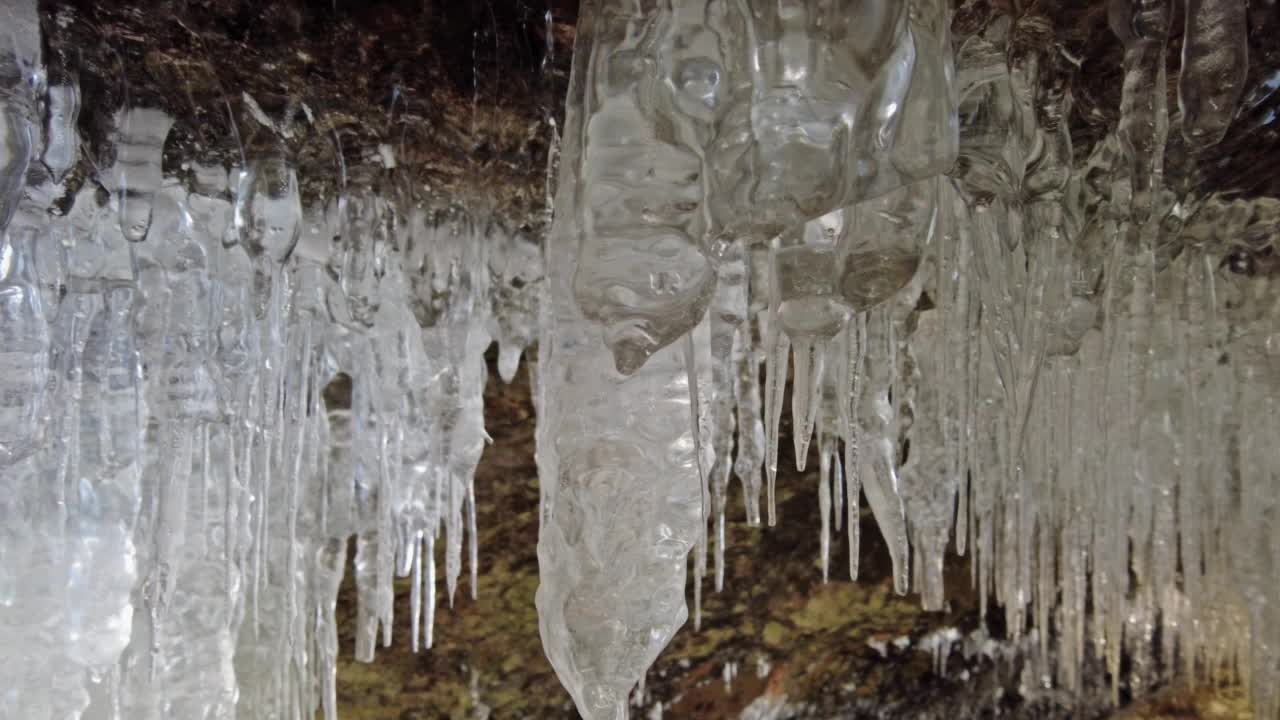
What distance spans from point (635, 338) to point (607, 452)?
0.21 m

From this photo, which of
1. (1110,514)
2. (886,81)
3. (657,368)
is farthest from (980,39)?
(1110,514)

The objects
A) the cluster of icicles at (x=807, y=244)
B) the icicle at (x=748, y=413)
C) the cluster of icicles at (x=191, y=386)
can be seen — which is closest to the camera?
the cluster of icicles at (x=807, y=244)

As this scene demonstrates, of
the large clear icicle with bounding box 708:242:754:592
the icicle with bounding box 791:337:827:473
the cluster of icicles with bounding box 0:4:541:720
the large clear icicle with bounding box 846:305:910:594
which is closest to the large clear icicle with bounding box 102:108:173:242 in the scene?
the cluster of icicles with bounding box 0:4:541:720

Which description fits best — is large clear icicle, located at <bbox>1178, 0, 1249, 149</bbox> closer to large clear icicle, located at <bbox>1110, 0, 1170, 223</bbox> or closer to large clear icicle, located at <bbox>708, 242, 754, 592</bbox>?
large clear icicle, located at <bbox>1110, 0, 1170, 223</bbox>

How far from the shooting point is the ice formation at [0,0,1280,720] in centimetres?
97

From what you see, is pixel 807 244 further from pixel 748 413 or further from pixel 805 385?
pixel 748 413

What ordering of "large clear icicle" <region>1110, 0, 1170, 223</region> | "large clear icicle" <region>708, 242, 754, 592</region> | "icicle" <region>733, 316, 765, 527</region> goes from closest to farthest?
"large clear icicle" <region>1110, 0, 1170, 223</region>, "large clear icicle" <region>708, 242, 754, 592</region>, "icicle" <region>733, 316, 765, 527</region>

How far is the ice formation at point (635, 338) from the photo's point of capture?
970 millimetres

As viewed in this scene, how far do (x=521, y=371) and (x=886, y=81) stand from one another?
6.27 ft

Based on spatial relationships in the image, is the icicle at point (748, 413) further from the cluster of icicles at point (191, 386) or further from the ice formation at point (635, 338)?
the cluster of icicles at point (191, 386)

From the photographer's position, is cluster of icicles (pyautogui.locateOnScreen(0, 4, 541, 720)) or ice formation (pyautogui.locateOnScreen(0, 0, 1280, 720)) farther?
cluster of icicles (pyautogui.locateOnScreen(0, 4, 541, 720))

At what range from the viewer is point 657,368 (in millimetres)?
1101

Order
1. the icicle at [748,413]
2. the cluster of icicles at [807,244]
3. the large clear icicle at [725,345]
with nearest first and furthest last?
the cluster of icicles at [807,244] → the large clear icicle at [725,345] → the icicle at [748,413]

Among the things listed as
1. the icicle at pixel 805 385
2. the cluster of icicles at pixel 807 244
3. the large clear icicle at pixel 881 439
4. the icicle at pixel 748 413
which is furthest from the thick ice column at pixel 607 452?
the large clear icicle at pixel 881 439
